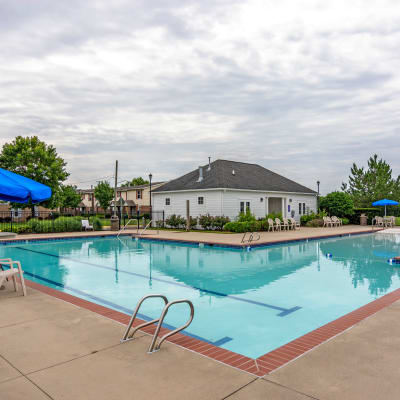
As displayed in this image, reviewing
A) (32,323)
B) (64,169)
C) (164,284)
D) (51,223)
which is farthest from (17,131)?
(32,323)

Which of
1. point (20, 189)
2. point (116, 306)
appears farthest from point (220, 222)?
point (20, 189)

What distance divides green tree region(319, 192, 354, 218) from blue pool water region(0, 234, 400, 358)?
1507 cm

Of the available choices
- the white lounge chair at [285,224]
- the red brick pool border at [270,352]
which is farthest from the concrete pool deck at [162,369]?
the white lounge chair at [285,224]

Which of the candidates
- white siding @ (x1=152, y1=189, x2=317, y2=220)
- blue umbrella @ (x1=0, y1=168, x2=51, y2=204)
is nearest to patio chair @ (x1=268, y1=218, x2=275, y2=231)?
white siding @ (x1=152, y1=189, x2=317, y2=220)

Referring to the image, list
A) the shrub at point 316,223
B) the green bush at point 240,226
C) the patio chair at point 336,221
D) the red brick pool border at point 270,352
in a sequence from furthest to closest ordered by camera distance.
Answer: the patio chair at point 336,221 < the shrub at point 316,223 < the green bush at point 240,226 < the red brick pool border at point 270,352

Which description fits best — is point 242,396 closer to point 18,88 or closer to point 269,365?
point 269,365

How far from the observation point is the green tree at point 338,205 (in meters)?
31.3

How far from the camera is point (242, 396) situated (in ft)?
9.73

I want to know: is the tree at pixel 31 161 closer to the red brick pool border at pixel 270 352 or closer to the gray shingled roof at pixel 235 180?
the gray shingled roof at pixel 235 180

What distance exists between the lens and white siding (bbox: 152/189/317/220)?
24859 mm

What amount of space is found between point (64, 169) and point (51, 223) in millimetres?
13246

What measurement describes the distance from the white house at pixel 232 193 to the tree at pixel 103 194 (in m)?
26.6

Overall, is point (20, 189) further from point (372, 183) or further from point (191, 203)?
point (372, 183)

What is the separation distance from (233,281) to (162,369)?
6108mm
